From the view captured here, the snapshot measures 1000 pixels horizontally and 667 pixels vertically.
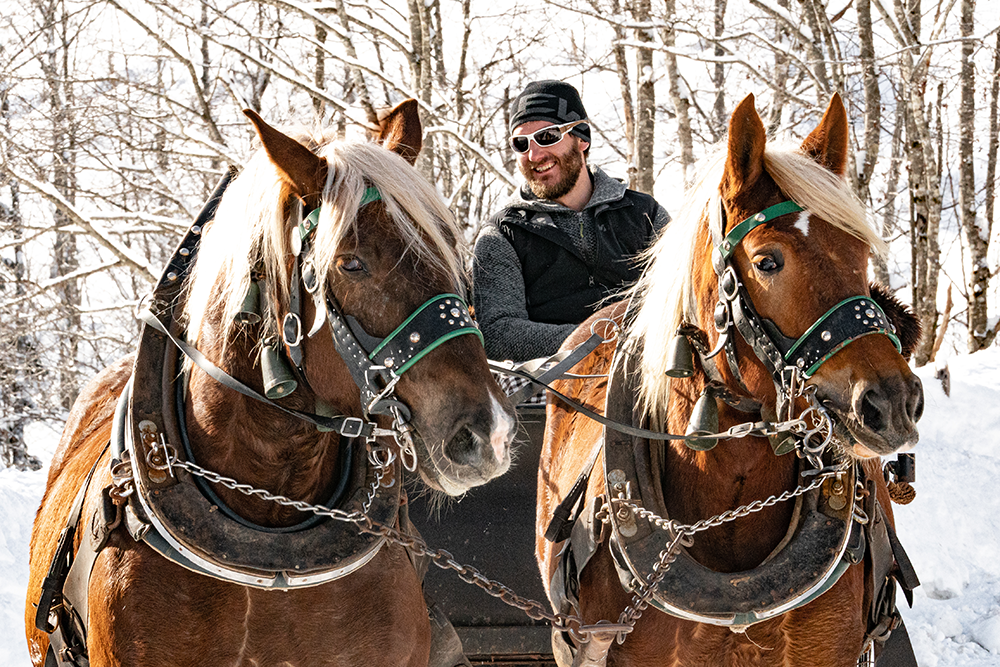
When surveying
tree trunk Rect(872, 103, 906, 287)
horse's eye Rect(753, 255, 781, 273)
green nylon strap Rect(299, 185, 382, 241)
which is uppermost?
green nylon strap Rect(299, 185, 382, 241)

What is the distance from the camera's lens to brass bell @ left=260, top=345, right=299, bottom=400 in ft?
6.03

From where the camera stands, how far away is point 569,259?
355cm

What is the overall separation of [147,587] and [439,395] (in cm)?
75

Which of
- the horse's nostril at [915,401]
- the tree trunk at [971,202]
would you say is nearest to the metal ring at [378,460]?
the horse's nostril at [915,401]

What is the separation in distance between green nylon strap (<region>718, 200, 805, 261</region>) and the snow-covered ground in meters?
2.84

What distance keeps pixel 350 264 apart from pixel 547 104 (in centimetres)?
198

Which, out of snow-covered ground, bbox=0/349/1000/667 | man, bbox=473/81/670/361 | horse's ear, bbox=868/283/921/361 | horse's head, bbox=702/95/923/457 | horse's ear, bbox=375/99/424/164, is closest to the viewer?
horse's head, bbox=702/95/923/457

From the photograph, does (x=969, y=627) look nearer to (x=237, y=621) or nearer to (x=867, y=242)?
(x=867, y=242)

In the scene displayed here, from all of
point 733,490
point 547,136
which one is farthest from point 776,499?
point 547,136

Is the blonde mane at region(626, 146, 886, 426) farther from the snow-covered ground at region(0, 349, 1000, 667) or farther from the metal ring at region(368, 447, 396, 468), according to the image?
the snow-covered ground at region(0, 349, 1000, 667)

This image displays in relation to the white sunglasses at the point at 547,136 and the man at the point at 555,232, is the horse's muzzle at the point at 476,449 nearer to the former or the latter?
the man at the point at 555,232

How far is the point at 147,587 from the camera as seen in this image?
1.90m

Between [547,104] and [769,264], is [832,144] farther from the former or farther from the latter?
[547,104]

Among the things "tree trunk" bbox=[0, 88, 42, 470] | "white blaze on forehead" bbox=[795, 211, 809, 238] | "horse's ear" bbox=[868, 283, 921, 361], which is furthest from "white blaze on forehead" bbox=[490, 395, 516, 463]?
"tree trunk" bbox=[0, 88, 42, 470]
